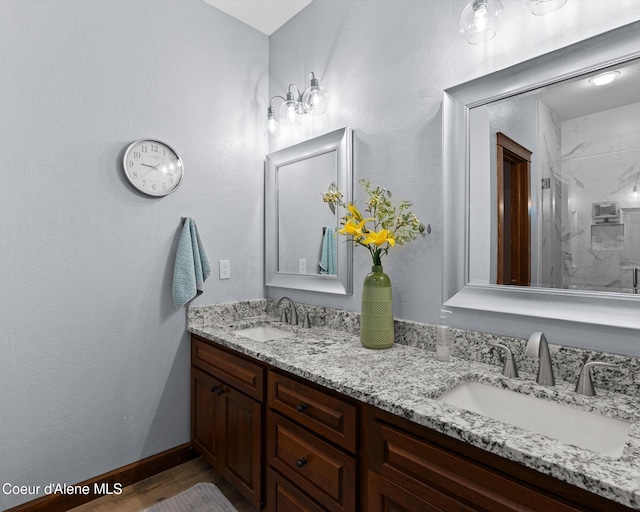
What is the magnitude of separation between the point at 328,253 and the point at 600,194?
1.25 metres

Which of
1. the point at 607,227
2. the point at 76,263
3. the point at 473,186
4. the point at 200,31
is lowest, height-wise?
the point at 76,263

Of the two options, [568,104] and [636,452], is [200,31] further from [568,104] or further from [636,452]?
[636,452]

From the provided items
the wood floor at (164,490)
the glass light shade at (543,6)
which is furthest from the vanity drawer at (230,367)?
the glass light shade at (543,6)

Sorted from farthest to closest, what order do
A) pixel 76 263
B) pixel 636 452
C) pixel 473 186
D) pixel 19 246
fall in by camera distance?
pixel 76 263 < pixel 19 246 < pixel 473 186 < pixel 636 452

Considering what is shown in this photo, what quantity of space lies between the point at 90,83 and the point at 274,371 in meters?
1.65

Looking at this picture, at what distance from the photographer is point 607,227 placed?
113 cm

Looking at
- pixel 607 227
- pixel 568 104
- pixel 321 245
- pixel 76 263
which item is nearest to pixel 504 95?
pixel 568 104

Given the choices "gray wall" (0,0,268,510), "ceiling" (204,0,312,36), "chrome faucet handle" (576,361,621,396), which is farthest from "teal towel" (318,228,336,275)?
"ceiling" (204,0,312,36)

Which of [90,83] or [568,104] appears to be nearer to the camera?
[568,104]

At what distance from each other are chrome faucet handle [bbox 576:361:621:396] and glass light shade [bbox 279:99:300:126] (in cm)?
179

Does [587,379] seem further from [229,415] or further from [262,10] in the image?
[262,10]

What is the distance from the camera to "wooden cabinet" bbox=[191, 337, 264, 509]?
1.57 metres

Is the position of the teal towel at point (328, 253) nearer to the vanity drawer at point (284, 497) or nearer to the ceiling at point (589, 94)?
the vanity drawer at point (284, 497)

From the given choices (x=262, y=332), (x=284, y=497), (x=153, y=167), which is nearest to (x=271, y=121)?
(x=153, y=167)
